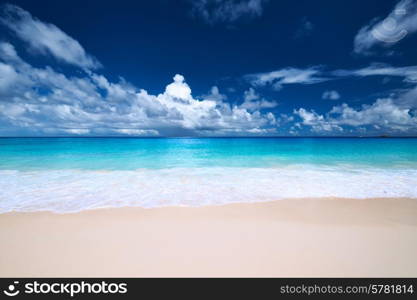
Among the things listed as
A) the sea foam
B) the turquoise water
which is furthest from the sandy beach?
the turquoise water

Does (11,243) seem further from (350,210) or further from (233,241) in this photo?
(350,210)

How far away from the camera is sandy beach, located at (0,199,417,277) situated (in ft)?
9.41

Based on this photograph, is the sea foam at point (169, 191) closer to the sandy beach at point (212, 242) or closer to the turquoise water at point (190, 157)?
the sandy beach at point (212, 242)

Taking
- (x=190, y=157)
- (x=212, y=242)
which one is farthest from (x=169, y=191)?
(x=190, y=157)

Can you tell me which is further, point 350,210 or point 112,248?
point 350,210

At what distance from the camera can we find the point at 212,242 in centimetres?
353

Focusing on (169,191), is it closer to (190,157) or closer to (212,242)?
(212,242)

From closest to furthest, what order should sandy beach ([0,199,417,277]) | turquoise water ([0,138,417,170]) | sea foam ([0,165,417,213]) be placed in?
sandy beach ([0,199,417,277]) → sea foam ([0,165,417,213]) → turquoise water ([0,138,417,170])

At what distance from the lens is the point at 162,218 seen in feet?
15.1

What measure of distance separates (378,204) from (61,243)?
28.9 ft

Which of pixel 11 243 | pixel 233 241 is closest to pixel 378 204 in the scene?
pixel 233 241

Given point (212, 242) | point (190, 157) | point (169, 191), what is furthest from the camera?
point (190, 157)

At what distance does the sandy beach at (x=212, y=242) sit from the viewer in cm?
287

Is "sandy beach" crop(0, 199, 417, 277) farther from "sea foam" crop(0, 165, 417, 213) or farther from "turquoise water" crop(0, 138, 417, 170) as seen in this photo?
"turquoise water" crop(0, 138, 417, 170)
